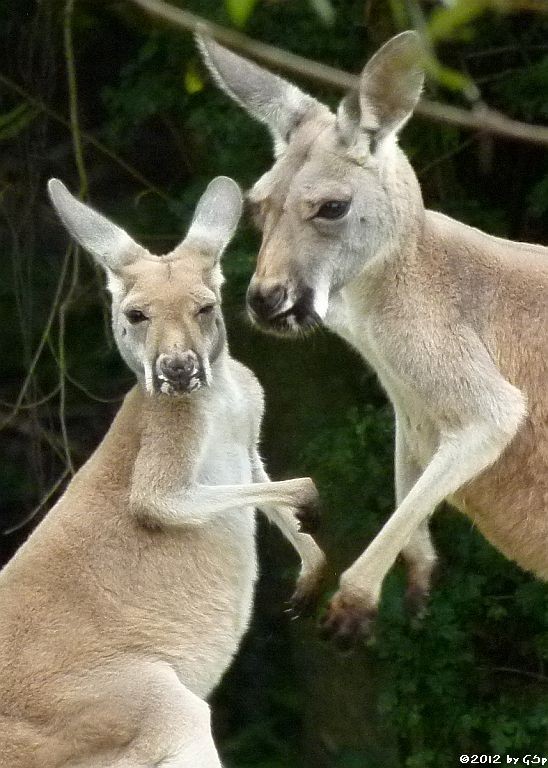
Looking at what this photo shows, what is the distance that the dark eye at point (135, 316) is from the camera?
3.79 m

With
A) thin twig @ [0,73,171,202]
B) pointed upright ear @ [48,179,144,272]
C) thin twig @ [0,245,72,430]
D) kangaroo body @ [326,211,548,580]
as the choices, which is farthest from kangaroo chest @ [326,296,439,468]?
thin twig @ [0,73,171,202]

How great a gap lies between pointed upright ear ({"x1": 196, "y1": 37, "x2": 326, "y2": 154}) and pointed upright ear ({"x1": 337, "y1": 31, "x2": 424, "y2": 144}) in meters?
0.26

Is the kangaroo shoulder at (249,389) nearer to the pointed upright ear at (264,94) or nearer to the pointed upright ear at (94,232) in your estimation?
the pointed upright ear at (94,232)

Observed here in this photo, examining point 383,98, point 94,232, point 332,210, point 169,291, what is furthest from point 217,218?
point 383,98

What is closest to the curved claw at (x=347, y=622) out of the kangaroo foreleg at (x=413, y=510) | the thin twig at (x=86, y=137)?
the kangaroo foreleg at (x=413, y=510)

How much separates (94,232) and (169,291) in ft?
1.55

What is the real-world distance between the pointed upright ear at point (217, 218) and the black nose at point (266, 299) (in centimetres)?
80

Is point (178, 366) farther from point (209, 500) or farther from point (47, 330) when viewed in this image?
point (47, 330)

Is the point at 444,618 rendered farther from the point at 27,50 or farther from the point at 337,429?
the point at 27,50

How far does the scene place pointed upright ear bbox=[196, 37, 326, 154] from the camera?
3.82m

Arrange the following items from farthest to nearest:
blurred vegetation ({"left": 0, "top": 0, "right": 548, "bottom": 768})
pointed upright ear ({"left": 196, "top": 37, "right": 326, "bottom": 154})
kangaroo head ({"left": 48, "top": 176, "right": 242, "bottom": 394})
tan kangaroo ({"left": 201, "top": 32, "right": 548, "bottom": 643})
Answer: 1. blurred vegetation ({"left": 0, "top": 0, "right": 548, "bottom": 768})
2. pointed upright ear ({"left": 196, "top": 37, "right": 326, "bottom": 154})
3. kangaroo head ({"left": 48, "top": 176, "right": 242, "bottom": 394})
4. tan kangaroo ({"left": 201, "top": 32, "right": 548, "bottom": 643})

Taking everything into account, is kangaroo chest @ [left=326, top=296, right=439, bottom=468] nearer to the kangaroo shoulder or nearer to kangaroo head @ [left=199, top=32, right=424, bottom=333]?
kangaroo head @ [left=199, top=32, right=424, bottom=333]

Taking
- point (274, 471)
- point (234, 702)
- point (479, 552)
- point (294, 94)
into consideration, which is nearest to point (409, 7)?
point (294, 94)

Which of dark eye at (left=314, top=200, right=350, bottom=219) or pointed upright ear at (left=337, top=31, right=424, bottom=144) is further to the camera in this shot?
dark eye at (left=314, top=200, right=350, bottom=219)
